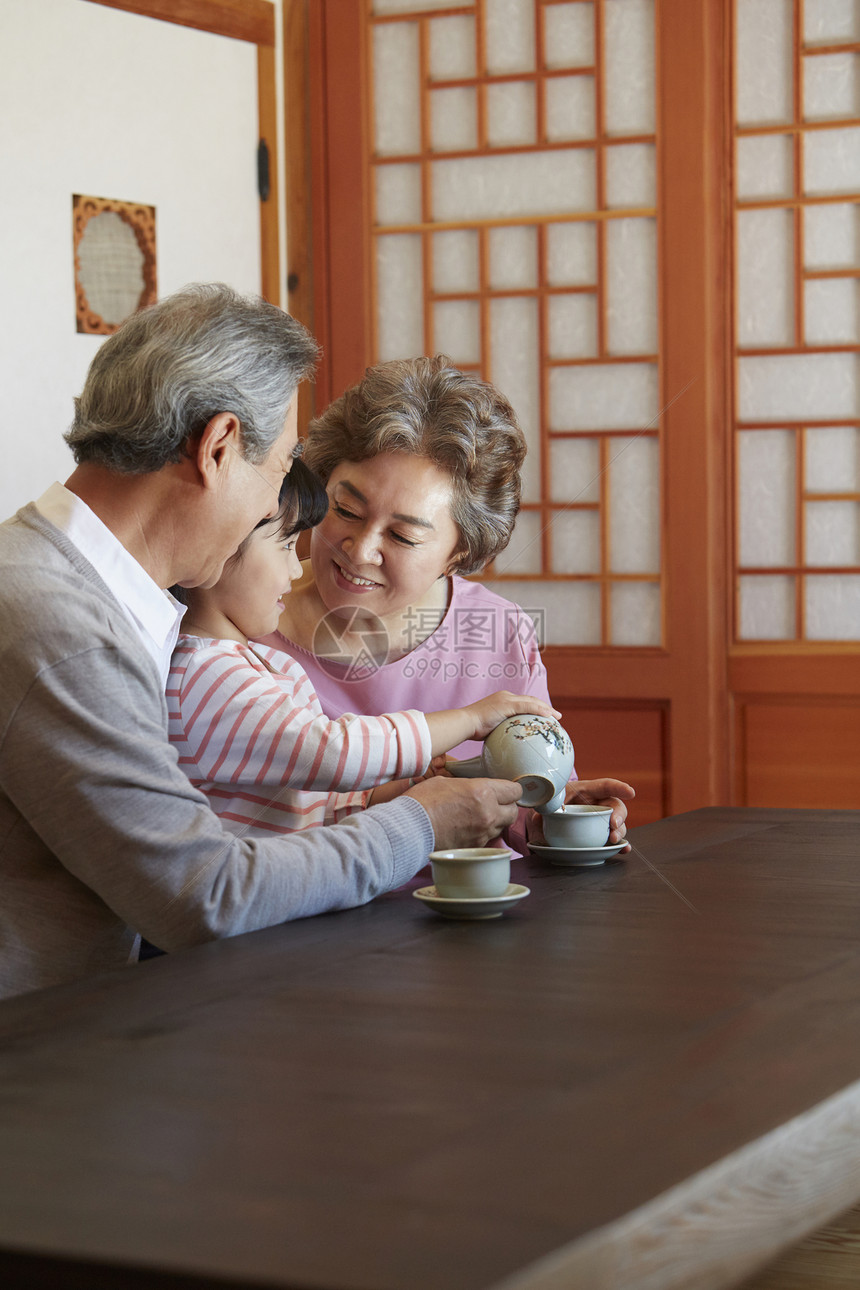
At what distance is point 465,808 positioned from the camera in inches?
59.2

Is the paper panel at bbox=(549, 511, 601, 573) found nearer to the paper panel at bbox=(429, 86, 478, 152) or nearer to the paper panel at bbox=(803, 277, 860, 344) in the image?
the paper panel at bbox=(803, 277, 860, 344)

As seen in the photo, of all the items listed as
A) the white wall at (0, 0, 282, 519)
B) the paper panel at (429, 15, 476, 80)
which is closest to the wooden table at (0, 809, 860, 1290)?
the white wall at (0, 0, 282, 519)

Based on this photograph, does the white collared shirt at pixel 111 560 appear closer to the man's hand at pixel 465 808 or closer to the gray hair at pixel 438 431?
the man's hand at pixel 465 808

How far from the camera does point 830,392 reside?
3.40 m

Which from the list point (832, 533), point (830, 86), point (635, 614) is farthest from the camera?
point (635, 614)

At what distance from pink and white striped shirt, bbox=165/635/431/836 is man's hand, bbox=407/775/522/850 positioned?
0.09 metres

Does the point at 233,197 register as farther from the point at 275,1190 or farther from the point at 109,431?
the point at 275,1190

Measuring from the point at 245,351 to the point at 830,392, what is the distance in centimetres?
229

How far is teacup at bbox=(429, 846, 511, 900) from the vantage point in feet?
4.31

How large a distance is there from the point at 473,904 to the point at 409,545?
0.83m

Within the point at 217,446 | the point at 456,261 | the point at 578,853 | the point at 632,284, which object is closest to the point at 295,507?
the point at 217,446

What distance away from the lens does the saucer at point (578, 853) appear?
1.62 m

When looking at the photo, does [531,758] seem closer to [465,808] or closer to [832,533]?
[465,808]

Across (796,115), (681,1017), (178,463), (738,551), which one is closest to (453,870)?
(681,1017)
